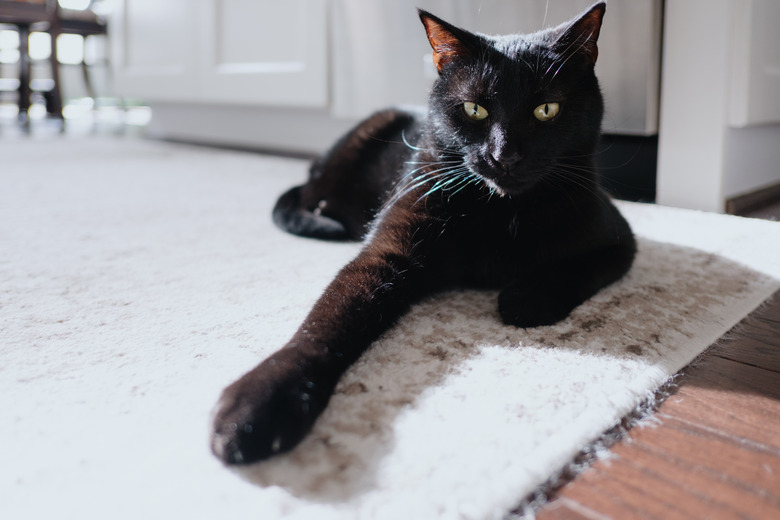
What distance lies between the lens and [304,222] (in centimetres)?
116

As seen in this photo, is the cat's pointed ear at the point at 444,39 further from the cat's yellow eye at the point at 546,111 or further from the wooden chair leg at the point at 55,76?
the wooden chair leg at the point at 55,76

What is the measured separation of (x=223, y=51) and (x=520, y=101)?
2.05 m

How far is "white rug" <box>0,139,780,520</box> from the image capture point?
426 millimetres

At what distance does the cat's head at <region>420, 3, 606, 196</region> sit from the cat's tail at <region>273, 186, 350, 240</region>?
37 cm

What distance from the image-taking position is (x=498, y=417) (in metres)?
0.51

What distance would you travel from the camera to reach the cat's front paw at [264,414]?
0.44m

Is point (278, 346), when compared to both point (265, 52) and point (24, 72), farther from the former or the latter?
point (24, 72)

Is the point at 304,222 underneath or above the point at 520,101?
underneath

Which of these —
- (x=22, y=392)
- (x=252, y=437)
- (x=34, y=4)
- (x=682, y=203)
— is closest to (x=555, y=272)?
(x=252, y=437)

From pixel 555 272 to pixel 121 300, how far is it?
1.87ft

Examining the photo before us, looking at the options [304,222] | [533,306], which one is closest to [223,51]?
[304,222]

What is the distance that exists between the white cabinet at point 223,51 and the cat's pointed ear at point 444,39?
1323mm

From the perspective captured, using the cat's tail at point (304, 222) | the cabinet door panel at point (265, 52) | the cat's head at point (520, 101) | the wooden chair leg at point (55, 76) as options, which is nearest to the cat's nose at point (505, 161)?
the cat's head at point (520, 101)

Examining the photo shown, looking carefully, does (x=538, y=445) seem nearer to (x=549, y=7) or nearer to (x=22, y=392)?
(x=22, y=392)
